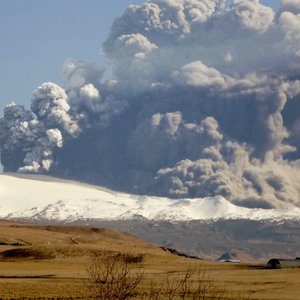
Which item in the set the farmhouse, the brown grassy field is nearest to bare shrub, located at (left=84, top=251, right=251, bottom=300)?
the brown grassy field

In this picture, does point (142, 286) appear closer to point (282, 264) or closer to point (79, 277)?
point (79, 277)

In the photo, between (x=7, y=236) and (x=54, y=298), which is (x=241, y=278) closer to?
(x=54, y=298)

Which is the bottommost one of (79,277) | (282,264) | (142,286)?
(142,286)

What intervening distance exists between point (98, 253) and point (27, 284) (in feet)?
187

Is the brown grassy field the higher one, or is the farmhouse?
the farmhouse

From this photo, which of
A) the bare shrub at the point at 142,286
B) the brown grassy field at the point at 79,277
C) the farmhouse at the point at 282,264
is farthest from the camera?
the farmhouse at the point at 282,264

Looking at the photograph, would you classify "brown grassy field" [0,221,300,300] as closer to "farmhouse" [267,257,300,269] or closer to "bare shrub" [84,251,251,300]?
"bare shrub" [84,251,251,300]

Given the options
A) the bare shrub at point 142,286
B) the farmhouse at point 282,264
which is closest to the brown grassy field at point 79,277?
the bare shrub at point 142,286

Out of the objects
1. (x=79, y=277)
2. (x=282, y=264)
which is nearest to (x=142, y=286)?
(x=79, y=277)

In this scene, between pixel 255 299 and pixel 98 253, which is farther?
pixel 98 253

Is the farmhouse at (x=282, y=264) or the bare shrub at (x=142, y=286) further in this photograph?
the farmhouse at (x=282, y=264)

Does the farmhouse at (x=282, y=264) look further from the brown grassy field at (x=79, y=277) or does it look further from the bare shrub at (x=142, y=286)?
the bare shrub at (x=142, y=286)

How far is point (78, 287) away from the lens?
74.4 meters

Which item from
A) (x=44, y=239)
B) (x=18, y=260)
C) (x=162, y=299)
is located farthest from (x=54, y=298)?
(x=44, y=239)
